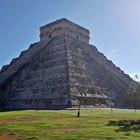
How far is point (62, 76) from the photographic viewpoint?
45.7 m

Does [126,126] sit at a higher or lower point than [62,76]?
lower

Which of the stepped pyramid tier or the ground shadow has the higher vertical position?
the stepped pyramid tier

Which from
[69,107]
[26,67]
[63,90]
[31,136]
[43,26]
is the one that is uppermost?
[43,26]

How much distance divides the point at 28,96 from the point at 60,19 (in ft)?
64.2

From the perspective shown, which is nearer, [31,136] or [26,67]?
[31,136]

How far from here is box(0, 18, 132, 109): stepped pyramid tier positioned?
145 ft

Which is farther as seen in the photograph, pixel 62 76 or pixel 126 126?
pixel 62 76

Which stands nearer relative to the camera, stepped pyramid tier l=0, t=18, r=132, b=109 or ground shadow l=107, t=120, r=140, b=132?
ground shadow l=107, t=120, r=140, b=132

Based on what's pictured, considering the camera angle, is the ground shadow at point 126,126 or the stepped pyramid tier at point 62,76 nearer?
the ground shadow at point 126,126

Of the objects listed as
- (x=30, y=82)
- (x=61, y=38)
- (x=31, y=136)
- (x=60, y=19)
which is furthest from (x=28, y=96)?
(x=31, y=136)

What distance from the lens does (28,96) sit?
46875mm

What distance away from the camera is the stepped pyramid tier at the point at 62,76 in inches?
1743

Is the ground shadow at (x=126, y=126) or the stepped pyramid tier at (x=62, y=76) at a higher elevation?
the stepped pyramid tier at (x=62, y=76)

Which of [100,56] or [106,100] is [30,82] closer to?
[106,100]
